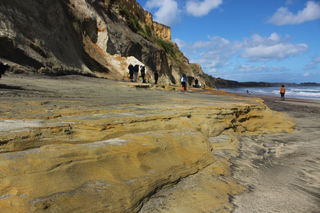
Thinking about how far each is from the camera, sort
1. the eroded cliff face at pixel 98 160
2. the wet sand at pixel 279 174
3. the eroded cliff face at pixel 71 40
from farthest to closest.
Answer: the eroded cliff face at pixel 71 40
the wet sand at pixel 279 174
the eroded cliff face at pixel 98 160

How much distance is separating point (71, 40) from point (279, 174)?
14.7 metres

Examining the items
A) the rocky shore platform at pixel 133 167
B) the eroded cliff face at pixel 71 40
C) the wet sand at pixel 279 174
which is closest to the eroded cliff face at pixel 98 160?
the rocky shore platform at pixel 133 167

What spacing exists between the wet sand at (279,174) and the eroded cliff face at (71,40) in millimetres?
8496

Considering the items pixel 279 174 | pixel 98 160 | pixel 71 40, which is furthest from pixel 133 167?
pixel 71 40

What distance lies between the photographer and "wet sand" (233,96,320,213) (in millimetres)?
2277

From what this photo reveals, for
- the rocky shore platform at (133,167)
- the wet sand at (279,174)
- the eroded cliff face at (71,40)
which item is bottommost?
the wet sand at (279,174)

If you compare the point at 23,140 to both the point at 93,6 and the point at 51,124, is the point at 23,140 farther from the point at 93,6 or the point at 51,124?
the point at 93,6

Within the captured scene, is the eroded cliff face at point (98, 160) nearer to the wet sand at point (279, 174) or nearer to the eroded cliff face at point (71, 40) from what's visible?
the wet sand at point (279, 174)

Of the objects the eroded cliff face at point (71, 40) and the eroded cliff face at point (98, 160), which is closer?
the eroded cliff face at point (98, 160)

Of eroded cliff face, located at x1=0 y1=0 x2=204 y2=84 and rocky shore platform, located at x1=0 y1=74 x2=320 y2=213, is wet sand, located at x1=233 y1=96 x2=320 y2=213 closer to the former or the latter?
rocky shore platform, located at x1=0 y1=74 x2=320 y2=213

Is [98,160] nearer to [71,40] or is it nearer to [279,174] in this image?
[279,174]

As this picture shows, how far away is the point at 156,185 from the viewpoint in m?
2.31

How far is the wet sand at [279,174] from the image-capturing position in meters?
2.28

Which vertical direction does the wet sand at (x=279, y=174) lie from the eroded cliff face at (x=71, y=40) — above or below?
below
